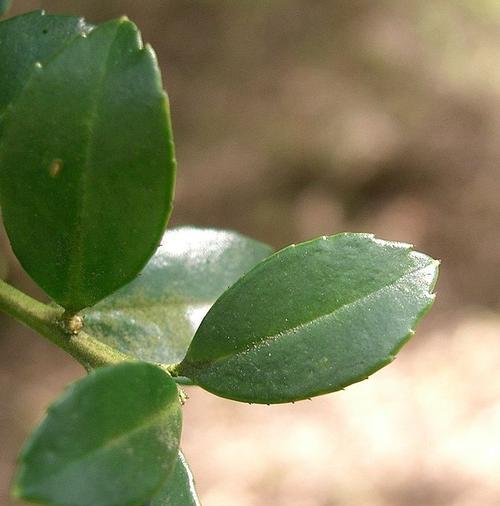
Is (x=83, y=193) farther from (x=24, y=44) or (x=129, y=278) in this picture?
(x=24, y=44)

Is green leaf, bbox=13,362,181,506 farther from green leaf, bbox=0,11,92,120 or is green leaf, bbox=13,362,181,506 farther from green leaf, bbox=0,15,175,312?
green leaf, bbox=0,11,92,120

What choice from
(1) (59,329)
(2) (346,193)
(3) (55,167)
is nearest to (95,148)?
(3) (55,167)

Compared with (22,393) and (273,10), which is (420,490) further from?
(273,10)

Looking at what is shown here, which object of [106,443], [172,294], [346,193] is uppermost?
[106,443]

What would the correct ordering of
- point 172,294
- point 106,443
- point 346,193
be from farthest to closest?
1. point 346,193
2. point 172,294
3. point 106,443

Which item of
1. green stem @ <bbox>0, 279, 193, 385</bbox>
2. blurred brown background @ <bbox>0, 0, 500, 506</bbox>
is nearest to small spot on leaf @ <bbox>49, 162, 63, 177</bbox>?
green stem @ <bbox>0, 279, 193, 385</bbox>

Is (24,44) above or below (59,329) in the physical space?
above

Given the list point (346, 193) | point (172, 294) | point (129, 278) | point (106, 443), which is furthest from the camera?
point (346, 193)
